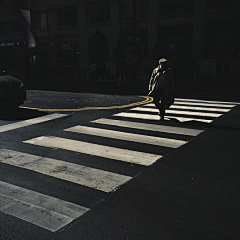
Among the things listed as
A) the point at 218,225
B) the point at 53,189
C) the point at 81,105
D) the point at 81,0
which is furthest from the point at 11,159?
the point at 81,0

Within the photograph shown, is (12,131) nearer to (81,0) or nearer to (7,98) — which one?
(7,98)

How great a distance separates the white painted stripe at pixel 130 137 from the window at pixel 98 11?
32.2 meters

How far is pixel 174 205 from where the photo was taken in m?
Answer: 3.82

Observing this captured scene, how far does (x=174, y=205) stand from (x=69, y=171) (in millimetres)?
1967

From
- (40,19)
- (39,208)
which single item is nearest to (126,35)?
(40,19)

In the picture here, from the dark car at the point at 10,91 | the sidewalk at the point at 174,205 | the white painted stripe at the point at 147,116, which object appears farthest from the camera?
the dark car at the point at 10,91

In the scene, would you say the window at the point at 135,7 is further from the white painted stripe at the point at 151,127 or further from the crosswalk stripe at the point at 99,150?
the crosswalk stripe at the point at 99,150

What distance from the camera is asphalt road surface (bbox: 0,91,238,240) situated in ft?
11.5

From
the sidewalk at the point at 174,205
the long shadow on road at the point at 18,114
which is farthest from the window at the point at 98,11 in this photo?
the sidewalk at the point at 174,205

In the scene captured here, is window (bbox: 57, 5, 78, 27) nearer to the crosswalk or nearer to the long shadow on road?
the long shadow on road

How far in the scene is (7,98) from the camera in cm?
1034

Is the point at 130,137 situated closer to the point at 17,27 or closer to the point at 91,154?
the point at 91,154

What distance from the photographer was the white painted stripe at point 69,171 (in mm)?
4523

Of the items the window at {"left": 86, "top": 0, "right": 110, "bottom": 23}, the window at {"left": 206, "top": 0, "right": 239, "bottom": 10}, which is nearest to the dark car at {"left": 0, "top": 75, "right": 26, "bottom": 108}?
the window at {"left": 206, "top": 0, "right": 239, "bottom": 10}
